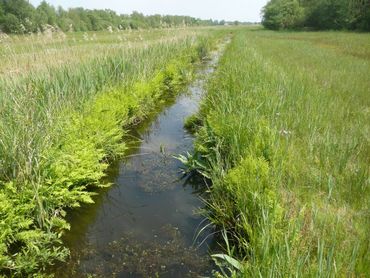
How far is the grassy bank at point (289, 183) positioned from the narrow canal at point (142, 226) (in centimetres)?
34

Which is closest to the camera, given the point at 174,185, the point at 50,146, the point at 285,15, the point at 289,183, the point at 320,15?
the point at 289,183

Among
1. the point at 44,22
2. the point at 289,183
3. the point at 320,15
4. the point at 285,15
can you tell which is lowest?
the point at 289,183

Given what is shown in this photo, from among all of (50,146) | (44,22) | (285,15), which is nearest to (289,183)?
(50,146)

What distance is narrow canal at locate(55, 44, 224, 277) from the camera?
3.33 meters

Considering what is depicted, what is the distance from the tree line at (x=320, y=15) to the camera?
42.8m

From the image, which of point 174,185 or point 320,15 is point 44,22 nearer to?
point 174,185

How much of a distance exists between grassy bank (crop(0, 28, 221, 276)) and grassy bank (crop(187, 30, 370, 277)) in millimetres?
1661

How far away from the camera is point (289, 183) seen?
12.4ft

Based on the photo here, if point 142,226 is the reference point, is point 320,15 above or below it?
above

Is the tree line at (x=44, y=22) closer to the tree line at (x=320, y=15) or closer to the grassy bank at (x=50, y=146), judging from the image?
the grassy bank at (x=50, y=146)

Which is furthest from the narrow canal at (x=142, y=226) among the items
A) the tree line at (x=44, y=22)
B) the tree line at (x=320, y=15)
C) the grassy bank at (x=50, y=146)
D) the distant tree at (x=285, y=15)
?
the distant tree at (x=285, y=15)

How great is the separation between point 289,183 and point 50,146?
2.99 meters

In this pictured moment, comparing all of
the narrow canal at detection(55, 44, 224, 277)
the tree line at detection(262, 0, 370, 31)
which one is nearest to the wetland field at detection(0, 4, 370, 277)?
the narrow canal at detection(55, 44, 224, 277)

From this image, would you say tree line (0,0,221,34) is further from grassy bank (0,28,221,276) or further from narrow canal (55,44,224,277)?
narrow canal (55,44,224,277)
